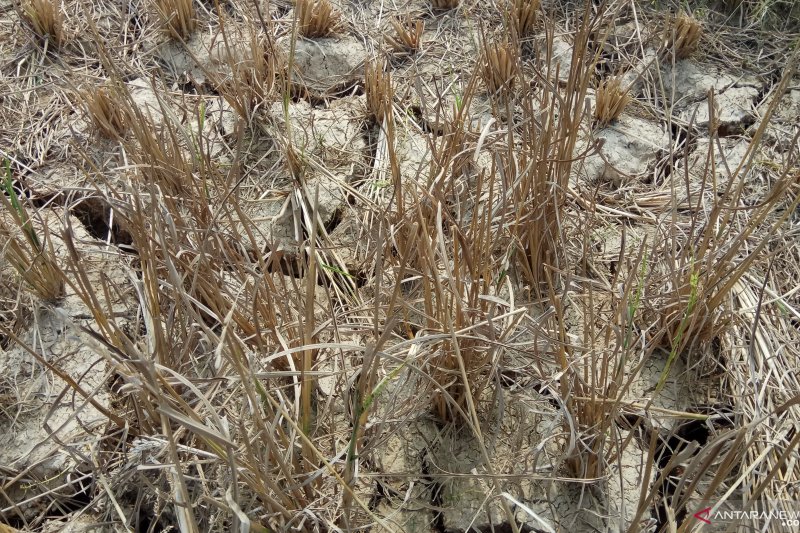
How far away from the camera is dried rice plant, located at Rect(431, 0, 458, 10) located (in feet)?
6.56

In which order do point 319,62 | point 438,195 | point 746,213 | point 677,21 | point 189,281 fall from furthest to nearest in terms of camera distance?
point 319,62, point 677,21, point 746,213, point 189,281, point 438,195

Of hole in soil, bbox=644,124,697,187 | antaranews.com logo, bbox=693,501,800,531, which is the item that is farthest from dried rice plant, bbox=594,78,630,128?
antaranews.com logo, bbox=693,501,800,531

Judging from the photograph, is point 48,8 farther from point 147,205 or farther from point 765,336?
point 765,336

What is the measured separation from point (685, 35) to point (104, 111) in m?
1.65

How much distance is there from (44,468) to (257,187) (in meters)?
0.79

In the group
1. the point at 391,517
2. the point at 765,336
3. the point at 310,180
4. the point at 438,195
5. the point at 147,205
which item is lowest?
the point at 391,517

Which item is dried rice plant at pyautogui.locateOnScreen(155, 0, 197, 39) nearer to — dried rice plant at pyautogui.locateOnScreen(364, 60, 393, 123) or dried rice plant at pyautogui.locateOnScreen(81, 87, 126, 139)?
dried rice plant at pyautogui.locateOnScreen(81, 87, 126, 139)

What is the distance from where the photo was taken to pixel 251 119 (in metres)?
1.64

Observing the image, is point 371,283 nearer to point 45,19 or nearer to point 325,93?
point 325,93

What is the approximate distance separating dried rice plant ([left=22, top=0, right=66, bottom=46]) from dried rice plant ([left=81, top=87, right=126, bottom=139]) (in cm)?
38

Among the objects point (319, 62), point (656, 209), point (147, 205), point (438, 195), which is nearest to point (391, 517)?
point (438, 195)

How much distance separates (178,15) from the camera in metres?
1.88

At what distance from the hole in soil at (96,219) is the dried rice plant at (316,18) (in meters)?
0.79

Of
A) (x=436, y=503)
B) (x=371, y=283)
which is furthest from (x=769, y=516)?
(x=371, y=283)
